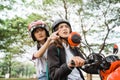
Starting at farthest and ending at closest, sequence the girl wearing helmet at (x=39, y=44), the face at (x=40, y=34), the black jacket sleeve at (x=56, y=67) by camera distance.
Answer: the face at (x=40, y=34) → the girl wearing helmet at (x=39, y=44) → the black jacket sleeve at (x=56, y=67)

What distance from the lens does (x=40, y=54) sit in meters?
2.81

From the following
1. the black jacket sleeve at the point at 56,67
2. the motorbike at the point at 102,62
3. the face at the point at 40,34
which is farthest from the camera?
the face at the point at 40,34

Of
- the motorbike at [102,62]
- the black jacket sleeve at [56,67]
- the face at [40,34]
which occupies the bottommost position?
the black jacket sleeve at [56,67]

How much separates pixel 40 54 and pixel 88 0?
18896 mm

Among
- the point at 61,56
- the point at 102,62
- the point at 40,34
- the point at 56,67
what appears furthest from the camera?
the point at 40,34

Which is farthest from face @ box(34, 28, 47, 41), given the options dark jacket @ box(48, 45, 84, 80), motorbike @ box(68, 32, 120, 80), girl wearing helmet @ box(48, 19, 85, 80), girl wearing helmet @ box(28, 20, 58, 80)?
motorbike @ box(68, 32, 120, 80)

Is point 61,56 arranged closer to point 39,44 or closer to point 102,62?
point 102,62

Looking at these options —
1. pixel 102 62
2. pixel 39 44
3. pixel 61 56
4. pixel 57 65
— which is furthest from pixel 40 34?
pixel 102 62

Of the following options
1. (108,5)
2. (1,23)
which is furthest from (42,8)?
(108,5)

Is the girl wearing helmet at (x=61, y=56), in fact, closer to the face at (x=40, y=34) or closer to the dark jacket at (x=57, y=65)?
the dark jacket at (x=57, y=65)

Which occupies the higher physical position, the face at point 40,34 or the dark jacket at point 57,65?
the face at point 40,34

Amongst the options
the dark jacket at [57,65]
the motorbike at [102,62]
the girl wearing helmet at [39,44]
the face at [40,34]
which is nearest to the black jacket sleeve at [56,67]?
the dark jacket at [57,65]

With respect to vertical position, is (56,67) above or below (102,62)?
below

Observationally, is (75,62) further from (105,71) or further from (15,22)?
(15,22)
